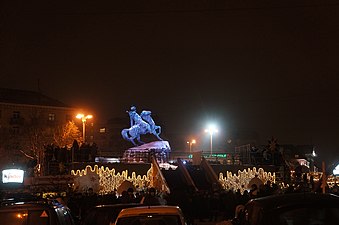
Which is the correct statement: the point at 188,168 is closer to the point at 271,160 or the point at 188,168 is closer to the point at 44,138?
the point at 271,160

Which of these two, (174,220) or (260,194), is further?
(260,194)

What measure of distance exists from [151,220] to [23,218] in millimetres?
2149

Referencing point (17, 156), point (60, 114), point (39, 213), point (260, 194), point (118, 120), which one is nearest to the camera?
point (39, 213)

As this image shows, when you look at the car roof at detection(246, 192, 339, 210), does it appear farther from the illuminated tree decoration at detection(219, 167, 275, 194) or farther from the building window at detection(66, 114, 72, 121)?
the building window at detection(66, 114, 72, 121)

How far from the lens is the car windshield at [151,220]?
9.12 meters

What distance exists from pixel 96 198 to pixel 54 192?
6.12 meters

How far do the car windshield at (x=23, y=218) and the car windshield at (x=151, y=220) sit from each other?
1.34 metres

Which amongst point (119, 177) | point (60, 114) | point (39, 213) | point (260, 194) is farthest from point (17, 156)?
point (39, 213)

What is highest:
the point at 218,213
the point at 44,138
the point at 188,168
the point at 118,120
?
the point at 118,120

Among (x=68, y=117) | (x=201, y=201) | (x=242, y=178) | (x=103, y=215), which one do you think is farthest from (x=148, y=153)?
(x=68, y=117)

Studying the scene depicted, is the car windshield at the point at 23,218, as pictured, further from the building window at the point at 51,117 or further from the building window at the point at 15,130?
the building window at the point at 51,117

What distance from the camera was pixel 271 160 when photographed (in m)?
42.1

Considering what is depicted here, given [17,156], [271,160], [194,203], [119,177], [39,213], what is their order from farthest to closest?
1. [17,156]
2. [271,160]
3. [119,177]
4. [194,203]
5. [39,213]

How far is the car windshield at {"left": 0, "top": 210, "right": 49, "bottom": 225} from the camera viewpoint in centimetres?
924
